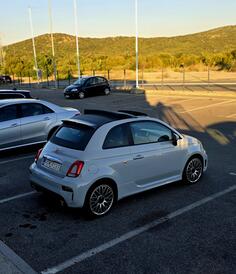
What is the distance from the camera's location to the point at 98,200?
19.5 feet

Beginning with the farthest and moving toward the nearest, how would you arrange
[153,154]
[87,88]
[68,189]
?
[87,88] → [153,154] → [68,189]

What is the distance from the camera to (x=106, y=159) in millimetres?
5996

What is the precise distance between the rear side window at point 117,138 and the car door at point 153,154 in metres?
0.17

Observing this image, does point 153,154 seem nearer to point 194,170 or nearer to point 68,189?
point 194,170

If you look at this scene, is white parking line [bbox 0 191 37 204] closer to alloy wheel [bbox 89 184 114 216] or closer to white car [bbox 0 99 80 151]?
alloy wheel [bbox 89 184 114 216]

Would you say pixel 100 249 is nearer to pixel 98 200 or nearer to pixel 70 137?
pixel 98 200

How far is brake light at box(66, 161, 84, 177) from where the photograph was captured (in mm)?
5727

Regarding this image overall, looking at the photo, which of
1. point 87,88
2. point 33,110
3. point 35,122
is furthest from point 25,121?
point 87,88

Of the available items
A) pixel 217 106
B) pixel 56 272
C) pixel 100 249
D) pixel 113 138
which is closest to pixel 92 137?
pixel 113 138

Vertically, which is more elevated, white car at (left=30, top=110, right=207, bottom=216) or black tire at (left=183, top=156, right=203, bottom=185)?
white car at (left=30, top=110, right=207, bottom=216)

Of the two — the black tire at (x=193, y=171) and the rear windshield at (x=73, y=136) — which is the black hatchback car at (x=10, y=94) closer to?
the rear windshield at (x=73, y=136)

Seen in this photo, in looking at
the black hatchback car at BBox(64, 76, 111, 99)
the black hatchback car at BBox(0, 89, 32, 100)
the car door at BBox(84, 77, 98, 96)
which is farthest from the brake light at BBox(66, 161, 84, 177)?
the car door at BBox(84, 77, 98, 96)

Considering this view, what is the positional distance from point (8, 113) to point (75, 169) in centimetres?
516

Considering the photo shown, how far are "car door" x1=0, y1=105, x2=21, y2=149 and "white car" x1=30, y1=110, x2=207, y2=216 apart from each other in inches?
147
